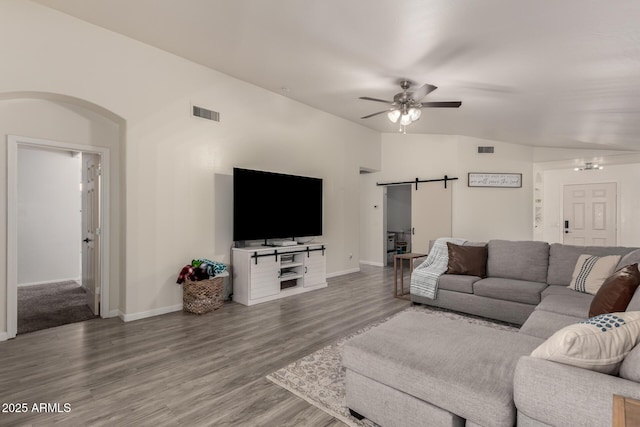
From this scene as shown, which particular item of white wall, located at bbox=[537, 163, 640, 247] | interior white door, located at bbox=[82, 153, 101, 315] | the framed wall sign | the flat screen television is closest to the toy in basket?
the flat screen television

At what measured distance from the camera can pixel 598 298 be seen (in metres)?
2.27

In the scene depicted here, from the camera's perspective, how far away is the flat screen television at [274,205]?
4422mm

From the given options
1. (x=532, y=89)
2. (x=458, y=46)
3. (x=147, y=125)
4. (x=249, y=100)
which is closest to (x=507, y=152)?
(x=532, y=89)

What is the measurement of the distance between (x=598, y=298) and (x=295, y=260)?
3.66 metres

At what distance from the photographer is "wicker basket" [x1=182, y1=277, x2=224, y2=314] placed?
3859 mm

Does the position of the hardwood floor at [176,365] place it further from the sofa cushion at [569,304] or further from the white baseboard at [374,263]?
the white baseboard at [374,263]

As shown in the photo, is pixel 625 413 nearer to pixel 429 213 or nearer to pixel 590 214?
pixel 429 213

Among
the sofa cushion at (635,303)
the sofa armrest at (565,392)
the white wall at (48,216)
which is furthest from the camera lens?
the white wall at (48,216)

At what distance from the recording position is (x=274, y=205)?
15.9ft

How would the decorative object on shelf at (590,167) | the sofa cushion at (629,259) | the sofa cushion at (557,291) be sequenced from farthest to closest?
the decorative object on shelf at (590,167), the sofa cushion at (557,291), the sofa cushion at (629,259)

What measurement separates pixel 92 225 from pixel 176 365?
255cm

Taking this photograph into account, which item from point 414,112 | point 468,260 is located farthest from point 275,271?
point 414,112

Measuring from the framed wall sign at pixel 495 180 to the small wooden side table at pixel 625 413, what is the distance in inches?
240

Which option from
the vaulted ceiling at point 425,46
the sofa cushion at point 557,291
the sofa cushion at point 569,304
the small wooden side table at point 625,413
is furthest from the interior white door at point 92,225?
the sofa cushion at point 557,291
